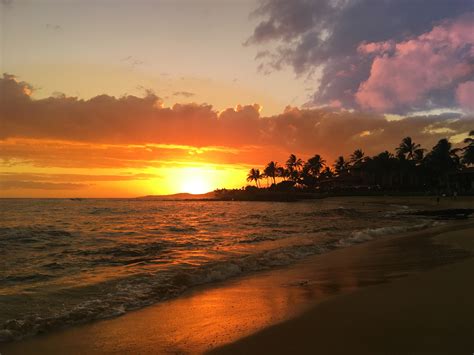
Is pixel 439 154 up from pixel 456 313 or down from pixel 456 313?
up

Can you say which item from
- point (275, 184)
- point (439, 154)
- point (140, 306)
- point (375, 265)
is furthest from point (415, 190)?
point (140, 306)

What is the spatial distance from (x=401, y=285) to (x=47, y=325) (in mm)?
6629

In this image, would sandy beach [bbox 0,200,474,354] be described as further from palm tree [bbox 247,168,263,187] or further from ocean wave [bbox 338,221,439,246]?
palm tree [bbox 247,168,263,187]

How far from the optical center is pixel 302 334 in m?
4.95

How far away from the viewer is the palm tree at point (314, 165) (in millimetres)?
125000

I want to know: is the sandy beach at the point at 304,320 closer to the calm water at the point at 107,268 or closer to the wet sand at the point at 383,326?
the wet sand at the point at 383,326

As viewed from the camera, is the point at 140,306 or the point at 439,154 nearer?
the point at 140,306

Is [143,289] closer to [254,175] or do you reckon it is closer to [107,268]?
[107,268]

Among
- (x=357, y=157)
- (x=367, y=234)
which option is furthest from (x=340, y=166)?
(x=367, y=234)

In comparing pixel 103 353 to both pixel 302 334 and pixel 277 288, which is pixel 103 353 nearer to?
pixel 302 334

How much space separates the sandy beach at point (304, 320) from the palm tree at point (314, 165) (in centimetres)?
11826

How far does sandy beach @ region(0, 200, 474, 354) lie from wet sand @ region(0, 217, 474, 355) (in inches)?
0.5

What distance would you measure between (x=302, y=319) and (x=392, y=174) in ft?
317

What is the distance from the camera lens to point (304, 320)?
A: 18.2 feet
